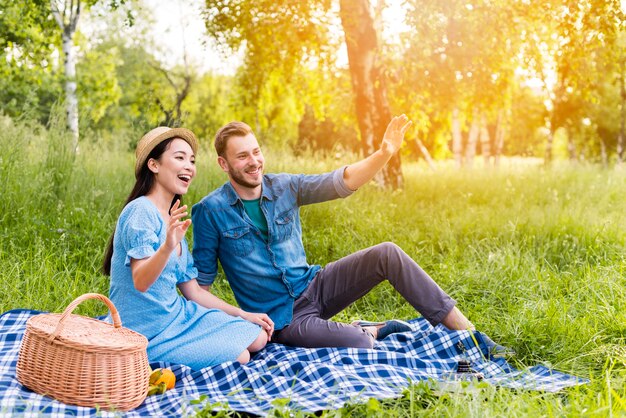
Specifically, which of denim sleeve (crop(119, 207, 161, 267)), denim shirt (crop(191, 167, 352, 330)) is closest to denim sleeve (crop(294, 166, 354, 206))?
denim shirt (crop(191, 167, 352, 330))

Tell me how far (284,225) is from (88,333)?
1492 mm

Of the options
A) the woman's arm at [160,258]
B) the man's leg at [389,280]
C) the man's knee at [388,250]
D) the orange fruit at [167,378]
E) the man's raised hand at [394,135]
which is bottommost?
the orange fruit at [167,378]

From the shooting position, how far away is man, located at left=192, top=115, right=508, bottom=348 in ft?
13.4

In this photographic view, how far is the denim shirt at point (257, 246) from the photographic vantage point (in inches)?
164

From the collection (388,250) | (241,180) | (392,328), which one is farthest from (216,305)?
(392,328)

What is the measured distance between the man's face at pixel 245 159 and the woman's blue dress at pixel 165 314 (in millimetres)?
585

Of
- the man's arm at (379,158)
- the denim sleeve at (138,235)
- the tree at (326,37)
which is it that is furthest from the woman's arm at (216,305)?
the tree at (326,37)

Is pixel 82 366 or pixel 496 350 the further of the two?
pixel 496 350

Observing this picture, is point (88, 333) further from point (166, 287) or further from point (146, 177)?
point (146, 177)

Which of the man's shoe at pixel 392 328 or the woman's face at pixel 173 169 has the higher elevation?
the woman's face at pixel 173 169

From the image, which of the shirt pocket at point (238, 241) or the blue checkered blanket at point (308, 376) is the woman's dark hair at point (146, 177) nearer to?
the shirt pocket at point (238, 241)

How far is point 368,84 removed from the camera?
9.69 metres

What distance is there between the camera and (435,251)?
6578 mm

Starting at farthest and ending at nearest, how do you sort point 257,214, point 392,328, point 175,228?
point 392,328
point 257,214
point 175,228
